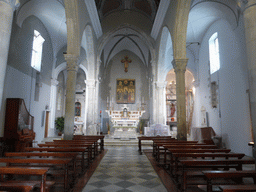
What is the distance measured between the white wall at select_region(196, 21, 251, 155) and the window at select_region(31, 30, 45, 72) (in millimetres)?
10350

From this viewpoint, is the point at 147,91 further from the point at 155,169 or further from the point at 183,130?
the point at 155,169

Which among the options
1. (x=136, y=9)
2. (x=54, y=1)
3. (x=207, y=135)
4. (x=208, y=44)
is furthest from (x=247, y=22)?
(x=136, y=9)

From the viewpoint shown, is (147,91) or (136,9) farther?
(147,91)

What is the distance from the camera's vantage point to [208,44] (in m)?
11.7

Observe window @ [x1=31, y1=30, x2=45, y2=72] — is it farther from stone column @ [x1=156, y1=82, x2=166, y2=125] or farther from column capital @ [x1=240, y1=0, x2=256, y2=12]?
column capital @ [x1=240, y1=0, x2=256, y2=12]

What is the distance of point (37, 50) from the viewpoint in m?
11.3

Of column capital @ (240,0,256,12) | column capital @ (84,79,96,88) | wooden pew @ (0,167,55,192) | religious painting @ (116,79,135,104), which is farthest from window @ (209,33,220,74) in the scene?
wooden pew @ (0,167,55,192)

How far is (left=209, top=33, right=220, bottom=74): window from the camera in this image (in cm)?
1077

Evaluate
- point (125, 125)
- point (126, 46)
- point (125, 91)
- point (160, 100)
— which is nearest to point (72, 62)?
point (125, 125)

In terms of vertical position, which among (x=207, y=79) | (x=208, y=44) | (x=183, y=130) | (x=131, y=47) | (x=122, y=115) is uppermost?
(x=131, y=47)

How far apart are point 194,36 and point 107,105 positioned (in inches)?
394

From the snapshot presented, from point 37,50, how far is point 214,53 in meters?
10.6

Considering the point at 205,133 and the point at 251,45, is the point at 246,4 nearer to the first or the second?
the point at 251,45

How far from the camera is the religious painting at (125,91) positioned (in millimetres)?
19047
